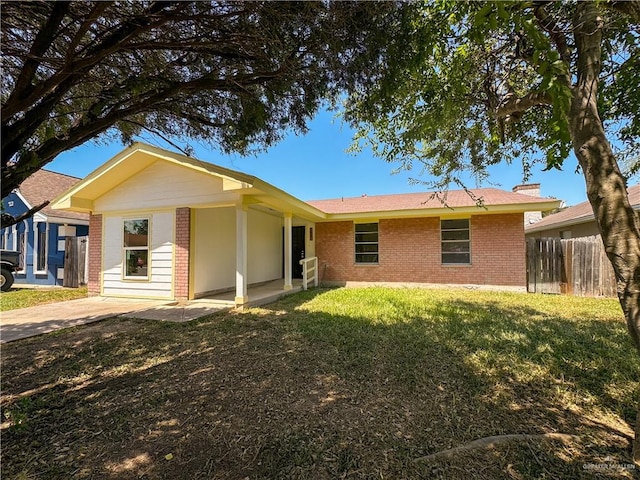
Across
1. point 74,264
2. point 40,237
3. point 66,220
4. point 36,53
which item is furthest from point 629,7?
point 40,237

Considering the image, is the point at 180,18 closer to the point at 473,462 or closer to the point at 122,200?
the point at 473,462

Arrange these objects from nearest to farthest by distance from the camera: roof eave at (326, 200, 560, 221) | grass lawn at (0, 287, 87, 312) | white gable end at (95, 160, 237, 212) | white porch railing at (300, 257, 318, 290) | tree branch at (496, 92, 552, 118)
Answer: tree branch at (496, 92, 552, 118) → white gable end at (95, 160, 237, 212) → grass lawn at (0, 287, 87, 312) → roof eave at (326, 200, 560, 221) → white porch railing at (300, 257, 318, 290)

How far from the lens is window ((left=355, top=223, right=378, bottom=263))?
41.3 ft

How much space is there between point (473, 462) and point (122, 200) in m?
9.96

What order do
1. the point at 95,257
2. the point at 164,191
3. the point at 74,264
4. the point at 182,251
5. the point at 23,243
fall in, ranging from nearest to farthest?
the point at 182,251
the point at 164,191
the point at 95,257
the point at 74,264
the point at 23,243

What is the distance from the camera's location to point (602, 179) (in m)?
2.23

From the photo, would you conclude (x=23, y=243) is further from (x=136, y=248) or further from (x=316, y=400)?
(x=316, y=400)

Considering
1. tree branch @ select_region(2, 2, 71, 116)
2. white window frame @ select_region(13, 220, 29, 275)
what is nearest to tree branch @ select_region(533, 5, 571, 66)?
tree branch @ select_region(2, 2, 71, 116)

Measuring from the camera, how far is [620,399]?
3152mm

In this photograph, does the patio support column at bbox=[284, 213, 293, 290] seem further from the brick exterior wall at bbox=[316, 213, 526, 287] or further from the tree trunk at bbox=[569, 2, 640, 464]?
the tree trunk at bbox=[569, 2, 640, 464]

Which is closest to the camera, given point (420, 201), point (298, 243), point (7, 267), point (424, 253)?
point (7, 267)

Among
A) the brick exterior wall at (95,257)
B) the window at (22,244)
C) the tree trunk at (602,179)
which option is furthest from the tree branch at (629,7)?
the window at (22,244)

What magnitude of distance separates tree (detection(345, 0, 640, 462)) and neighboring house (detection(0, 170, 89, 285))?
13.0m

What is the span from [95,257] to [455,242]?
1201 centimetres
